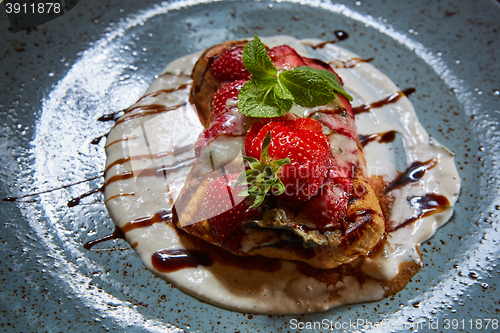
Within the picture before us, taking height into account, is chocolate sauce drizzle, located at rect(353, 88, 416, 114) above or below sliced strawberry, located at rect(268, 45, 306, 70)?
below

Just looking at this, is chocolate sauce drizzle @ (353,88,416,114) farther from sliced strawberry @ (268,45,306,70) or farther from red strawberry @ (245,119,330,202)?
red strawberry @ (245,119,330,202)

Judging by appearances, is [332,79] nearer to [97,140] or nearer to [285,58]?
[285,58]

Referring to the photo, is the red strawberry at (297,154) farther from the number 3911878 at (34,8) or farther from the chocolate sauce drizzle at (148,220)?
the number 3911878 at (34,8)

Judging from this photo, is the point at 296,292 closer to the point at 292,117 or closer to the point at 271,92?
the point at 292,117

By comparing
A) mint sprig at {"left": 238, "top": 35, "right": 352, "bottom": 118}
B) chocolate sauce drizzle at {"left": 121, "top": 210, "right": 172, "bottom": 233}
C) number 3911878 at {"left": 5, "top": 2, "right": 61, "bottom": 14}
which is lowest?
chocolate sauce drizzle at {"left": 121, "top": 210, "right": 172, "bottom": 233}

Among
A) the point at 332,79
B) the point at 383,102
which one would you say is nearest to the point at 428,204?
the point at 383,102

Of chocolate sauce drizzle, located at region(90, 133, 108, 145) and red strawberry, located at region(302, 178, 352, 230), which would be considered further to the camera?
chocolate sauce drizzle, located at region(90, 133, 108, 145)

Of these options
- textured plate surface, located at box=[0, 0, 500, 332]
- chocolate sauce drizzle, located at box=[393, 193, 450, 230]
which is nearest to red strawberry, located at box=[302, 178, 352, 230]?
textured plate surface, located at box=[0, 0, 500, 332]

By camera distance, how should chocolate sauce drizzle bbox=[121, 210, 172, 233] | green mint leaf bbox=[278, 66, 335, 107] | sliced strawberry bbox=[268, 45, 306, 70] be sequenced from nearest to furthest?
green mint leaf bbox=[278, 66, 335, 107], chocolate sauce drizzle bbox=[121, 210, 172, 233], sliced strawberry bbox=[268, 45, 306, 70]

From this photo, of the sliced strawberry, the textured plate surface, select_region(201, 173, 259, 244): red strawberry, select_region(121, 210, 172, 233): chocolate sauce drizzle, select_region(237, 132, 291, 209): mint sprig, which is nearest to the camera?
select_region(237, 132, 291, 209): mint sprig
